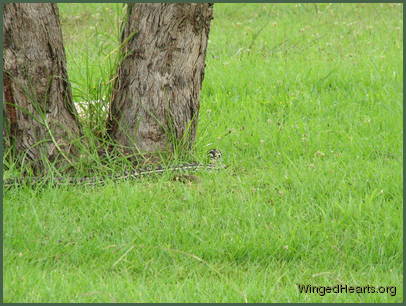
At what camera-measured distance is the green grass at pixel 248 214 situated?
4.10 metres

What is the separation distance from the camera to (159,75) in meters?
5.61

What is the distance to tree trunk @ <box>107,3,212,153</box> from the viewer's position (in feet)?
18.2

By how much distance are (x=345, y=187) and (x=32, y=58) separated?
2.21m

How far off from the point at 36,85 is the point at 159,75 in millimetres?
852

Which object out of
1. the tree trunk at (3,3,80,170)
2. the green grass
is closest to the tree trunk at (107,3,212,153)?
the green grass

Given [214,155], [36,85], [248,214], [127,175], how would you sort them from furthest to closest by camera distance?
[214,155] → [127,175] → [36,85] → [248,214]

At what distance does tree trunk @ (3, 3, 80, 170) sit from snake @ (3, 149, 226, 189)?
0.66ft

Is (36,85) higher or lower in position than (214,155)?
higher

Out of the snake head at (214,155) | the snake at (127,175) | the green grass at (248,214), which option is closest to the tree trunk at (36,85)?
the snake at (127,175)

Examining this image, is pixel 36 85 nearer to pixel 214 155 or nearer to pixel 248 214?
pixel 214 155

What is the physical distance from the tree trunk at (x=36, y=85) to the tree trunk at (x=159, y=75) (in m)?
0.41

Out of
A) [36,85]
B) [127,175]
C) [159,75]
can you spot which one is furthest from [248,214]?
[36,85]

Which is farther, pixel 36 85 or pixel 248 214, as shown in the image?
pixel 36 85

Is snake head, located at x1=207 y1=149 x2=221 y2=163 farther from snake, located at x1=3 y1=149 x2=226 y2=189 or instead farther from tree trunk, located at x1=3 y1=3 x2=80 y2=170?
tree trunk, located at x1=3 y1=3 x2=80 y2=170
